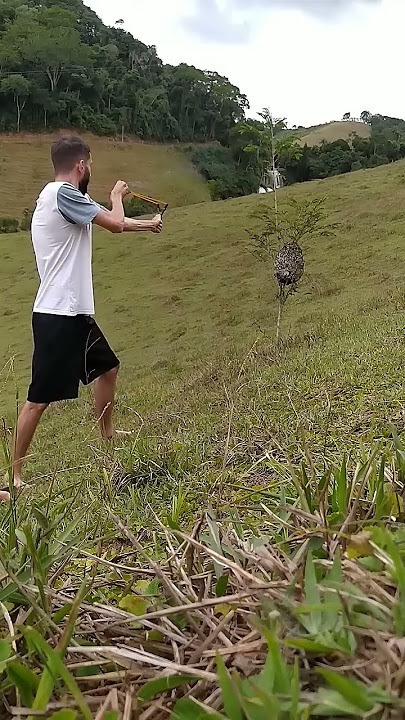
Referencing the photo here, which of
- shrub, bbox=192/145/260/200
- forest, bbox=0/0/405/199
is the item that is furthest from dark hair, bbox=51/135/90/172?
forest, bbox=0/0/405/199

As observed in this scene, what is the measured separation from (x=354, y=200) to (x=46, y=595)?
17.6 meters

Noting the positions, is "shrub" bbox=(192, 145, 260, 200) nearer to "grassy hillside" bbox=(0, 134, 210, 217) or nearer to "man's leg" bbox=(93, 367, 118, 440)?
"grassy hillside" bbox=(0, 134, 210, 217)

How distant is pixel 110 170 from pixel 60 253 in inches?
1481

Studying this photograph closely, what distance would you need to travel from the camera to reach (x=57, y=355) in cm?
433

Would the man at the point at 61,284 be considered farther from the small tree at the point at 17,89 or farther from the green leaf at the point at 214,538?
the small tree at the point at 17,89

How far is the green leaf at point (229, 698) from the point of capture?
2.39 ft

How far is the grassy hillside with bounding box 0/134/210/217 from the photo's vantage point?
3619cm

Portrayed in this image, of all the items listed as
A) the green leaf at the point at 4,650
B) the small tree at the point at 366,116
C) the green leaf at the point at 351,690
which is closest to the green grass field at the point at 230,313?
the green leaf at the point at 4,650

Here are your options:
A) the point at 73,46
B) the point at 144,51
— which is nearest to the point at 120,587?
the point at 73,46

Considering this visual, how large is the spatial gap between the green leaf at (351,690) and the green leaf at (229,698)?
10cm

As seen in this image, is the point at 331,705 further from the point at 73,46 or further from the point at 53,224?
the point at 73,46

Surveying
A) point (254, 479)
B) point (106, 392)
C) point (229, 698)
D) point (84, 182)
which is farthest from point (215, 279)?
point (229, 698)

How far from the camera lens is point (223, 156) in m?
46.8

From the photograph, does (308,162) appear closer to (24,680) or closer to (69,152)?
(69,152)
